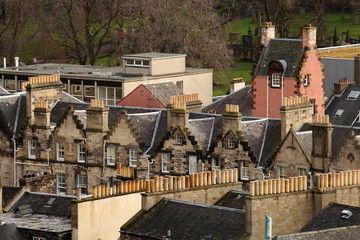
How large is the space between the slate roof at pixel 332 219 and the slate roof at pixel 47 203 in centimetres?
1791

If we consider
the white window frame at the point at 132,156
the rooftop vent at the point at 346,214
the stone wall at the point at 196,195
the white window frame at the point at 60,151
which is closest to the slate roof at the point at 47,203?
the stone wall at the point at 196,195

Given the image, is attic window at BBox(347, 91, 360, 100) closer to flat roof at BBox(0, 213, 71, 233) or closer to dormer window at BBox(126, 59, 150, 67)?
dormer window at BBox(126, 59, 150, 67)

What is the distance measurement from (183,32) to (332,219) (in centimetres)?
9385

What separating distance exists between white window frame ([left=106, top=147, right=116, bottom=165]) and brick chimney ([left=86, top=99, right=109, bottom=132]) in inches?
52.6

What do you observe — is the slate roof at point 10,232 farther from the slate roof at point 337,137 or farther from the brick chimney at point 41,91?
the brick chimney at point 41,91

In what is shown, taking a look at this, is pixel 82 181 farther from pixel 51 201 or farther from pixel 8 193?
pixel 51 201

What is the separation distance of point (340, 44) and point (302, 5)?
105 feet

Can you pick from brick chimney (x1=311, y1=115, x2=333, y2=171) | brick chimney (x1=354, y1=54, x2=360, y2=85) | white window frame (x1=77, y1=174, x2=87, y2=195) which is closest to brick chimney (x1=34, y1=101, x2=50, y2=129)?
white window frame (x1=77, y1=174, x2=87, y2=195)

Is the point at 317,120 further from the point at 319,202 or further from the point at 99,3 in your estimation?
the point at 99,3

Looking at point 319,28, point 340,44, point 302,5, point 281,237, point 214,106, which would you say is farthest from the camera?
point 302,5

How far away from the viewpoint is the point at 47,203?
96688mm

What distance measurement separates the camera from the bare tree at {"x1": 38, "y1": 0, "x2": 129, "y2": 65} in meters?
179

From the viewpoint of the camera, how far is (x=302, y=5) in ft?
645

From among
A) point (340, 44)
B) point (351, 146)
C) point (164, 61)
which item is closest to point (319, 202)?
point (351, 146)
